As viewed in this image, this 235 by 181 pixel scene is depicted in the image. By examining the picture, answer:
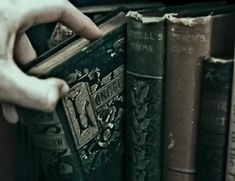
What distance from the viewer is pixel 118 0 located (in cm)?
64

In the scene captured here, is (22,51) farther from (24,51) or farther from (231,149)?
(231,149)

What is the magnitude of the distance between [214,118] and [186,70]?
2.2 inches

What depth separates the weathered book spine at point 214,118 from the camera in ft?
1.61

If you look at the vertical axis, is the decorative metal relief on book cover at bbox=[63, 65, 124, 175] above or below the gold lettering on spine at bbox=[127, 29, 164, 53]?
below

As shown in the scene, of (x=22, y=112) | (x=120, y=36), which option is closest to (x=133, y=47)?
(x=120, y=36)

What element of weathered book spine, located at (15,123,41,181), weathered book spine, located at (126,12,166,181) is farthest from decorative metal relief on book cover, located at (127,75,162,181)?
weathered book spine, located at (15,123,41,181)

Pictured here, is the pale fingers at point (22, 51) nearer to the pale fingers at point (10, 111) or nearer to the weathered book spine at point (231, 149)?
the pale fingers at point (10, 111)

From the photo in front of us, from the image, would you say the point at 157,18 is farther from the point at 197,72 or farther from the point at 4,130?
the point at 4,130

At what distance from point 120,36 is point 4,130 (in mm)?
174

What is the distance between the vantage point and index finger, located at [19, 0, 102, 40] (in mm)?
467

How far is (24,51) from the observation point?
19.7 inches

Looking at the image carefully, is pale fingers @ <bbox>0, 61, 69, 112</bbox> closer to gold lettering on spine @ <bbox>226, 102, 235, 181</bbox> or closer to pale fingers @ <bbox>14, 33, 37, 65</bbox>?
pale fingers @ <bbox>14, 33, 37, 65</bbox>

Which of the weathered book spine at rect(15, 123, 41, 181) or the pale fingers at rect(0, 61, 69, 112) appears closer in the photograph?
the pale fingers at rect(0, 61, 69, 112)

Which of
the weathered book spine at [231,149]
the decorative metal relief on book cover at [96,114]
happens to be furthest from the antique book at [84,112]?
the weathered book spine at [231,149]
